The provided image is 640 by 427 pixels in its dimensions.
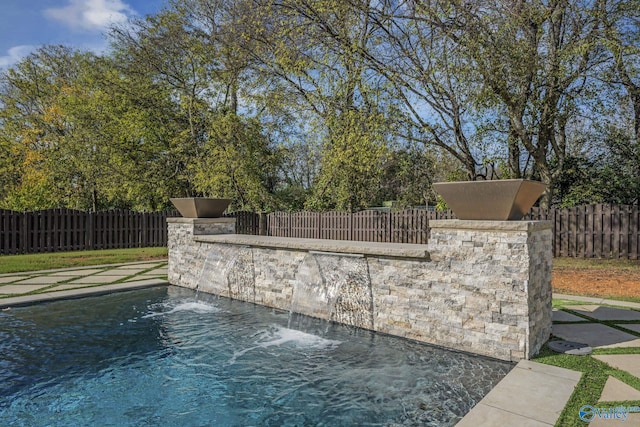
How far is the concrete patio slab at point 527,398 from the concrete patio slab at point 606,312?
7.33 ft

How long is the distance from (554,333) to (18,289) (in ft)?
27.6

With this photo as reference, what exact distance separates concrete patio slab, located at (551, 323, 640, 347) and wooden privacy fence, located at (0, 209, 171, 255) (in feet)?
46.9

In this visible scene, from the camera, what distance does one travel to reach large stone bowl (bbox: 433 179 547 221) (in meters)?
3.63

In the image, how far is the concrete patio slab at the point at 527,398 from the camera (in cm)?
249

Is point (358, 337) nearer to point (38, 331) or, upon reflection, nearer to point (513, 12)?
point (38, 331)

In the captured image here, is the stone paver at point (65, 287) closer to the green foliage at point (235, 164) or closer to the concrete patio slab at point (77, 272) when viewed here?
the concrete patio slab at point (77, 272)

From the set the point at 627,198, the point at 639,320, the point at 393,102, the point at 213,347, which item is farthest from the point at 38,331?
the point at 627,198

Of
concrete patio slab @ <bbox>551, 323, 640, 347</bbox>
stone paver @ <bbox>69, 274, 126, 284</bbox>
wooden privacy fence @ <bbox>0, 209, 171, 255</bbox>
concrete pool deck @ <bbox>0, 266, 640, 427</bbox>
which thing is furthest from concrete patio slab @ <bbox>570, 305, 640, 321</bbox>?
wooden privacy fence @ <bbox>0, 209, 171, 255</bbox>

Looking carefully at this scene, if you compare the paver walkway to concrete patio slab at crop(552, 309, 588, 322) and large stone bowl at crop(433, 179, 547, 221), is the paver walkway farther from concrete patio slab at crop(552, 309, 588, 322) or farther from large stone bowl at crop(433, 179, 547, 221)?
concrete patio slab at crop(552, 309, 588, 322)

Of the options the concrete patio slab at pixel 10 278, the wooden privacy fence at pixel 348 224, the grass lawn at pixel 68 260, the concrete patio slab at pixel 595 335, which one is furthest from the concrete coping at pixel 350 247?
the wooden privacy fence at pixel 348 224

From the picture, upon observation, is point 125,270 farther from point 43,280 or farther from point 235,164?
point 235,164

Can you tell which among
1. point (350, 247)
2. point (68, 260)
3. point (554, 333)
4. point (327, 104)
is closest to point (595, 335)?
point (554, 333)

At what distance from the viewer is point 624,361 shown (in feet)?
11.1

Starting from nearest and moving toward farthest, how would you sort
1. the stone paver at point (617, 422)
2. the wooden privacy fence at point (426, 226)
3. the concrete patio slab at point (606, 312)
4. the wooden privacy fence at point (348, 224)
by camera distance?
the stone paver at point (617, 422), the concrete patio slab at point (606, 312), the wooden privacy fence at point (426, 226), the wooden privacy fence at point (348, 224)
